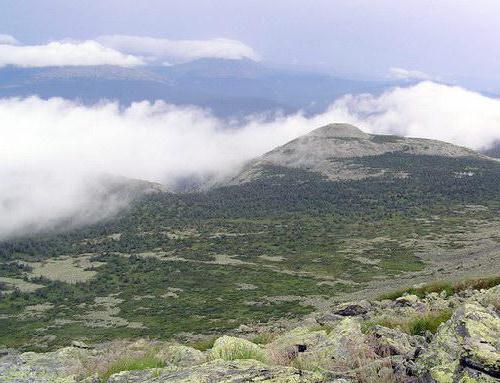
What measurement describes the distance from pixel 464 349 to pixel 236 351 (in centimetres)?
701

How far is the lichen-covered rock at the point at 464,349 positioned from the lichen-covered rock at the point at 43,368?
39.4 feet

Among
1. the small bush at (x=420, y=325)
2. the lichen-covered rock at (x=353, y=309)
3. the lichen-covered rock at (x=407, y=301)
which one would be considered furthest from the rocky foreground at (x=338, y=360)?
the lichen-covered rock at (x=353, y=309)

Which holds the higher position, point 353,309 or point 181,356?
point 181,356

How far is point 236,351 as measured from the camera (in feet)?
49.2

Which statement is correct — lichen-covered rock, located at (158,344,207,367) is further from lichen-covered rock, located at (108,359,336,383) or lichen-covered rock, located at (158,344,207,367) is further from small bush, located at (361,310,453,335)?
small bush, located at (361,310,453,335)

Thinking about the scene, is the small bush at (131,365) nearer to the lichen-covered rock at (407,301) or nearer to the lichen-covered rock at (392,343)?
the lichen-covered rock at (392,343)

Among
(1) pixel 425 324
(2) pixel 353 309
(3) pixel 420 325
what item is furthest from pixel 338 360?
(2) pixel 353 309

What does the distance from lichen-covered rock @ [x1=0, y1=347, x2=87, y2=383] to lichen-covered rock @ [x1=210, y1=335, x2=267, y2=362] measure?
536 cm

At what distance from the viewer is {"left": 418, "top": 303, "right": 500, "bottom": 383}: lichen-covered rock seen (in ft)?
33.6

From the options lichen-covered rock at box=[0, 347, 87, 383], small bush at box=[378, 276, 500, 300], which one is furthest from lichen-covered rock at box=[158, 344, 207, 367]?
small bush at box=[378, 276, 500, 300]

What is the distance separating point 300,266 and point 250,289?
31549mm

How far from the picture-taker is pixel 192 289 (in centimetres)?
14612

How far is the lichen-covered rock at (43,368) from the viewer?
16.8 meters

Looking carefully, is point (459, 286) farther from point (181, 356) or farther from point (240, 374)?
point (240, 374)
